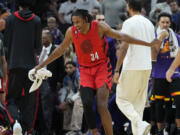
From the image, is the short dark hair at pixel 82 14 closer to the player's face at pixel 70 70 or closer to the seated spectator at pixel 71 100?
the seated spectator at pixel 71 100

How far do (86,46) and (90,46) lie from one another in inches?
2.2

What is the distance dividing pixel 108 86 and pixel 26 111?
168 centimetres

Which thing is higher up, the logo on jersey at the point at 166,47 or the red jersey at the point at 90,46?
the red jersey at the point at 90,46

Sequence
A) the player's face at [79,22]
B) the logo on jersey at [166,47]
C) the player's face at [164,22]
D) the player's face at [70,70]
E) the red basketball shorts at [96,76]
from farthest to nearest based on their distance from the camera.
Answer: the player's face at [70,70], the player's face at [164,22], the logo on jersey at [166,47], the red basketball shorts at [96,76], the player's face at [79,22]

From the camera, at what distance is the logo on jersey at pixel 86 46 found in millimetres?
6801

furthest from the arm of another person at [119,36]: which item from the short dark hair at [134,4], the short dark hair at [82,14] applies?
the short dark hair at [134,4]

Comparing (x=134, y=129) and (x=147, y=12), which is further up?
(x=147, y=12)

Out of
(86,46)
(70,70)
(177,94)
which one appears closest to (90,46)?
(86,46)

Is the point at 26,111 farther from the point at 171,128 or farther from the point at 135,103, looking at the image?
the point at 171,128

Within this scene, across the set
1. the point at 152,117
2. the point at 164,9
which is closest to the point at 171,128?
the point at 152,117

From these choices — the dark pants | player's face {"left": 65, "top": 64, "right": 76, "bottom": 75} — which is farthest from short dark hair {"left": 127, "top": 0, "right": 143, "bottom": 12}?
player's face {"left": 65, "top": 64, "right": 76, "bottom": 75}

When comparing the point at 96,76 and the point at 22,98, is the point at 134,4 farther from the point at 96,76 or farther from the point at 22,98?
the point at 22,98

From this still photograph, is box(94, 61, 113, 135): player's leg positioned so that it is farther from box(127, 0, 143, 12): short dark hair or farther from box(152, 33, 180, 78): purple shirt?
box(152, 33, 180, 78): purple shirt

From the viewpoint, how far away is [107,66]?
6977 mm
